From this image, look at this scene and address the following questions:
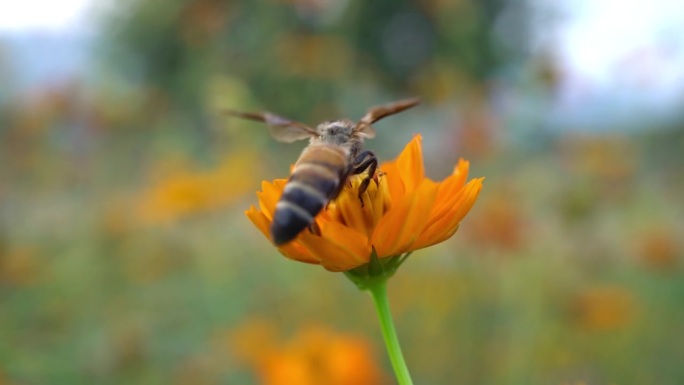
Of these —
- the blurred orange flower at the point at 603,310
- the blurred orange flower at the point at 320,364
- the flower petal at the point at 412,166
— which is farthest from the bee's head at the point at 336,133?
the blurred orange flower at the point at 603,310

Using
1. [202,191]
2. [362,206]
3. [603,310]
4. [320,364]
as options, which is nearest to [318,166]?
[362,206]

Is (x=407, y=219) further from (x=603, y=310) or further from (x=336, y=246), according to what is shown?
(x=603, y=310)

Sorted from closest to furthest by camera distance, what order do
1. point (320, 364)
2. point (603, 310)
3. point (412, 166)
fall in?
point (412, 166) → point (320, 364) → point (603, 310)

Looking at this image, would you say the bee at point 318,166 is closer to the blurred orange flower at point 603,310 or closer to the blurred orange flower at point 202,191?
the blurred orange flower at point 603,310

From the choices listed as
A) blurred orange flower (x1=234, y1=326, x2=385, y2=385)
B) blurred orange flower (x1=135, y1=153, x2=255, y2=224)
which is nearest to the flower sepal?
blurred orange flower (x1=234, y1=326, x2=385, y2=385)

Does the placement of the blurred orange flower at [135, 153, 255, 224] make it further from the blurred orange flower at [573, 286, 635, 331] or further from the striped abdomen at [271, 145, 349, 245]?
the striped abdomen at [271, 145, 349, 245]

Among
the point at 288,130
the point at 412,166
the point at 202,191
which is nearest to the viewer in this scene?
the point at 412,166

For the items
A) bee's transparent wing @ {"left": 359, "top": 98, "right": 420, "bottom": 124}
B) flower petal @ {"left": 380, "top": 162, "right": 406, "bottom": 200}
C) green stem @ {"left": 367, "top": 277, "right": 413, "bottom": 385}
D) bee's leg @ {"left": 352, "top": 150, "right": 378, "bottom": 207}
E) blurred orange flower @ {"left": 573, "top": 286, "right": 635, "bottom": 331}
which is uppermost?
blurred orange flower @ {"left": 573, "top": 286, "right": 635, "bottom": 331}

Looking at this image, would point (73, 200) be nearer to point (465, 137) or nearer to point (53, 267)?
point (53, 267)
